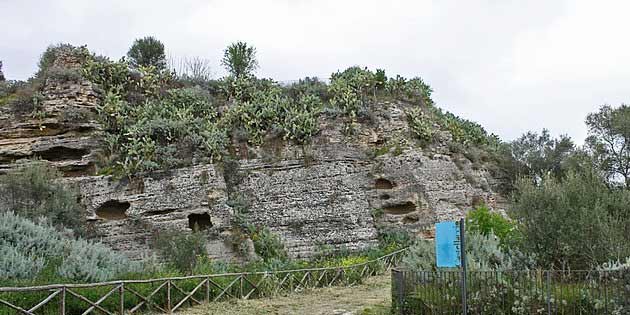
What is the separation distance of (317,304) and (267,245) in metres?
9.54

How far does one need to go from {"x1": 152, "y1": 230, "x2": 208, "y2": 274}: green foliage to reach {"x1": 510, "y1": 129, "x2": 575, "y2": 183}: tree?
21403 millimetres

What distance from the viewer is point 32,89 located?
2925 centimetres

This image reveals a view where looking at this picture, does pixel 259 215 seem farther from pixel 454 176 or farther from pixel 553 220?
pixel 553 220

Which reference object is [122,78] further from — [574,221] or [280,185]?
[574,221]

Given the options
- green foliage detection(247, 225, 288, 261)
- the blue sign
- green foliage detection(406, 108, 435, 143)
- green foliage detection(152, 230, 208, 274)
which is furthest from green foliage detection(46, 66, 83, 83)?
the blue sign

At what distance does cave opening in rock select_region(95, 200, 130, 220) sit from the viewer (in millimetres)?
25656

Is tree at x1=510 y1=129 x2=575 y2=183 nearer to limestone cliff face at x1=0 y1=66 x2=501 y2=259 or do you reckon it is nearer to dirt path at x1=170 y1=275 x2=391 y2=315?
limestone cliff face at x1=0 y1=66 x2=501 y2=259

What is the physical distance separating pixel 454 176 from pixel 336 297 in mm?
14915

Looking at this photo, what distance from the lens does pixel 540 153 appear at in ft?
122

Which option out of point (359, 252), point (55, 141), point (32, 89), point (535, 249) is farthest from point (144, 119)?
point (535, 249)

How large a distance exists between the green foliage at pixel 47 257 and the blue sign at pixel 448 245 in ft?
29.1

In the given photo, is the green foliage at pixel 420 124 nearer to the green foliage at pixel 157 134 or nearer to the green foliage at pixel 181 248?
the green foliage at pixel 157 134

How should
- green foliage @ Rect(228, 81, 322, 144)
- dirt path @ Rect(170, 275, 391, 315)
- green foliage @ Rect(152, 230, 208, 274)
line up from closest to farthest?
dirt path @ Rect(170, 275, 391, 315) → green foliage @ Rect(152, 230, 208, 274) → green foliage @ Rect(228, 81, 322, 144)

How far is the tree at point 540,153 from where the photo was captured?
35.6 metres
